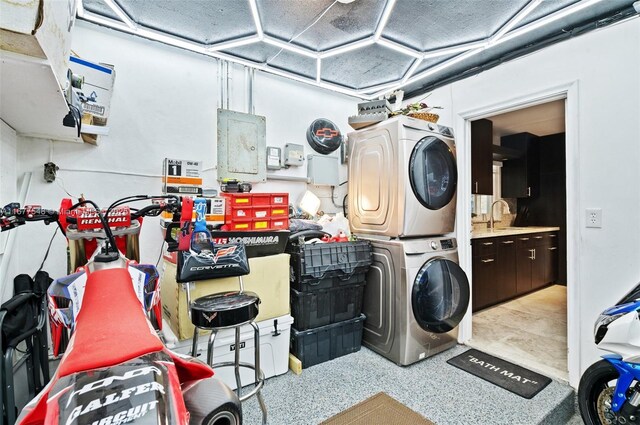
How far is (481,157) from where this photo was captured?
3.90 meters

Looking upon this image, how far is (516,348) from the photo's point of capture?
271cm

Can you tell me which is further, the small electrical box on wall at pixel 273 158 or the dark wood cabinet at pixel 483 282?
the dark wood cabinet at pixel 483 282

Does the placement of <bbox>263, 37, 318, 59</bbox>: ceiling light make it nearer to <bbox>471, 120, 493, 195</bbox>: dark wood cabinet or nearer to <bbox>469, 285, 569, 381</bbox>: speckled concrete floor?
<bbox>471, 120, 493, 195</bbox>: dark wood cabinet

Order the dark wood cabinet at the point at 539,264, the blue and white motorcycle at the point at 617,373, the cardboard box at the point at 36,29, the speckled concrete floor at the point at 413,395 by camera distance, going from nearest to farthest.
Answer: the cardboard box at the point at 36,29 → the blue and white motorcycle at the point at 617,373 → the speckled concrete floor at the point at 413,395 → the dark wood cabinet at the point at 539,264

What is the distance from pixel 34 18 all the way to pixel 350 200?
2.49 metres

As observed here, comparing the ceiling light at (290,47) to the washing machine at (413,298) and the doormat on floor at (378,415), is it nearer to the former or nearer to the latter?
the washing machine at (413,298)

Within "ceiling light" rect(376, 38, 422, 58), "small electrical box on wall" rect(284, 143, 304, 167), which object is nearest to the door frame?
"ceiling light" rect(376, 38, 422, 58)

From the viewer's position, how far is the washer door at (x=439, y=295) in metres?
2.37

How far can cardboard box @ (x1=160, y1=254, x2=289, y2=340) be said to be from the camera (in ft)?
6.18

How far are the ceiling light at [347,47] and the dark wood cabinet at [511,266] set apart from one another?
99.1 inches

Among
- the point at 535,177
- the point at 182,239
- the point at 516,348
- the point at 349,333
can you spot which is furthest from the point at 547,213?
the point at 182,239

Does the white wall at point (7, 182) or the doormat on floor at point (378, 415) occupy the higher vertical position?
the white wall at point (7, 182)

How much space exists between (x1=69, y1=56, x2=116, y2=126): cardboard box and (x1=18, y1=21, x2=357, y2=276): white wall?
0.31 metres

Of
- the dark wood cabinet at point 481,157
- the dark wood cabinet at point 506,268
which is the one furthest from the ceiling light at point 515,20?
the dark wood cabinet at point 506,268
